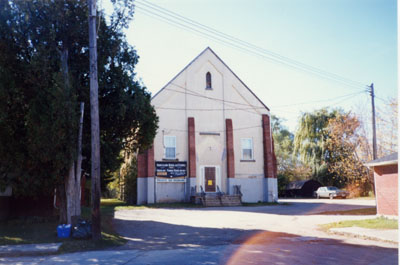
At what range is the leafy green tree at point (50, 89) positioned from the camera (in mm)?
11766

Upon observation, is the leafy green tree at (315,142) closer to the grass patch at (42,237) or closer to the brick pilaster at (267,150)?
the brick pilaster at (267,150)

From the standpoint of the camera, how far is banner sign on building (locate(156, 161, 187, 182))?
27.2 metres

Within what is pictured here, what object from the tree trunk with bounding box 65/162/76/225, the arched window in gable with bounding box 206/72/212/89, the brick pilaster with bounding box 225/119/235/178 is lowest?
the tree trunk with bounding box 65/162/76/225

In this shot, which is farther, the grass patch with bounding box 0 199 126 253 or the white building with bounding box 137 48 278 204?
the white building with bounding box 137 48 278 204

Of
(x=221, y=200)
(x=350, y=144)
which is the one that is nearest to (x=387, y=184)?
(x=221, y=200)

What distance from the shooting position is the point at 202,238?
12055 mm

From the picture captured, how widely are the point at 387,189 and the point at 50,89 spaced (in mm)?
15152

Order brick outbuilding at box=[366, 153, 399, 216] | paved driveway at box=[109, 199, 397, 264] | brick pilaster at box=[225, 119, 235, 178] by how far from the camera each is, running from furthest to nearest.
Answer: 1. brick pilaster at box=[225, 119, 235, 178]
2. brick outbuilding at box=[366, 153, 399, 216]
3. paved driveway at box=[109, 199, 397, 264]

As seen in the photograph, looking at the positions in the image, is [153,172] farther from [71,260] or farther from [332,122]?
[332,122]

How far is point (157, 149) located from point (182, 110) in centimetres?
378

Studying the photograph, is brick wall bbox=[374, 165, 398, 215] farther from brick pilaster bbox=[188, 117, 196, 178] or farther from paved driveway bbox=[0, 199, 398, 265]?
brick pilaster bbox=[188, 117, 196, 178]

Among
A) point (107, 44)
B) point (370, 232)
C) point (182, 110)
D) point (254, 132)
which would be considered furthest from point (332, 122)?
point (107, 44)

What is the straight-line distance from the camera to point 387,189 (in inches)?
662

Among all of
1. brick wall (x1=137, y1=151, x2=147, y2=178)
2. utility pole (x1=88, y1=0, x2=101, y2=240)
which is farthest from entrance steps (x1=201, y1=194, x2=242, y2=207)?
utility pole (x1=88, y1=0, x2=101, y2=240)
